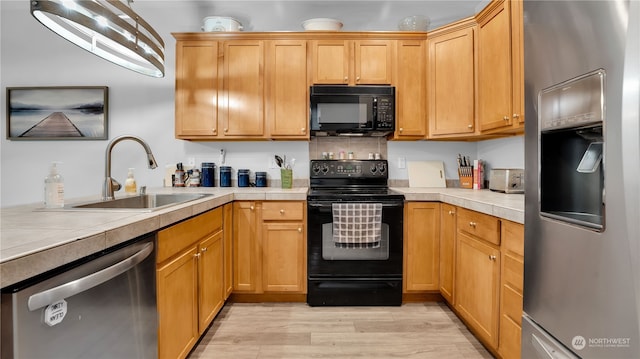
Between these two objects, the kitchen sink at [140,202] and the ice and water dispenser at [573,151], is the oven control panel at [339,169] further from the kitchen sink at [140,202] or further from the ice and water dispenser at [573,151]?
the ice and water dispenser at [573,151]

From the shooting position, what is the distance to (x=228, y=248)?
93.2 inches

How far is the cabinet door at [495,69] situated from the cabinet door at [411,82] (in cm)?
45

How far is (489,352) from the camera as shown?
183cm

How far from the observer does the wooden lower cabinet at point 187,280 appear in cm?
134

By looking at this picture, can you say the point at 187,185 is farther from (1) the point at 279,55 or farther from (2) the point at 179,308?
(2) the point at 179,308

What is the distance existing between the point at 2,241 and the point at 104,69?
292cm

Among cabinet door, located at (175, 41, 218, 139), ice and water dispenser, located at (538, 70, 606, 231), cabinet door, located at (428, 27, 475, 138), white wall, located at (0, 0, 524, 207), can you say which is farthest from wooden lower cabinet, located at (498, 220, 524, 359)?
cabinet door, located at (175, 41, 218, 139)

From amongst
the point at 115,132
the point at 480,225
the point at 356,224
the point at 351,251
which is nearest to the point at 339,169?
the point at 356,224

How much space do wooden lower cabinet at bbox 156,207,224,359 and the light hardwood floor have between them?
0.21 metres

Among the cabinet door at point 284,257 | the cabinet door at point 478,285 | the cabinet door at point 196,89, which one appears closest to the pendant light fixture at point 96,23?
the cabinet door at point 196,89

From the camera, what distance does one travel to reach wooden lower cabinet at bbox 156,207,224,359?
134 cm

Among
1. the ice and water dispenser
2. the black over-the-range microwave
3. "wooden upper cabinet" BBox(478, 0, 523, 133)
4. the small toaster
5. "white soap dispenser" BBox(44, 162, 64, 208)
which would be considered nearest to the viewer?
the ice and water dispenser

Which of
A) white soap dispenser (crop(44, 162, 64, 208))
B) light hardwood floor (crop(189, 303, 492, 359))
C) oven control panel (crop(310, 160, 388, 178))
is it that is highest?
oven control panel (crop(310, 160, 388, 178))

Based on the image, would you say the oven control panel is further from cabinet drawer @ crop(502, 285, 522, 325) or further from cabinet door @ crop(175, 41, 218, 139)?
cabinet drawer @ crop(502, 285, 522, 325)
